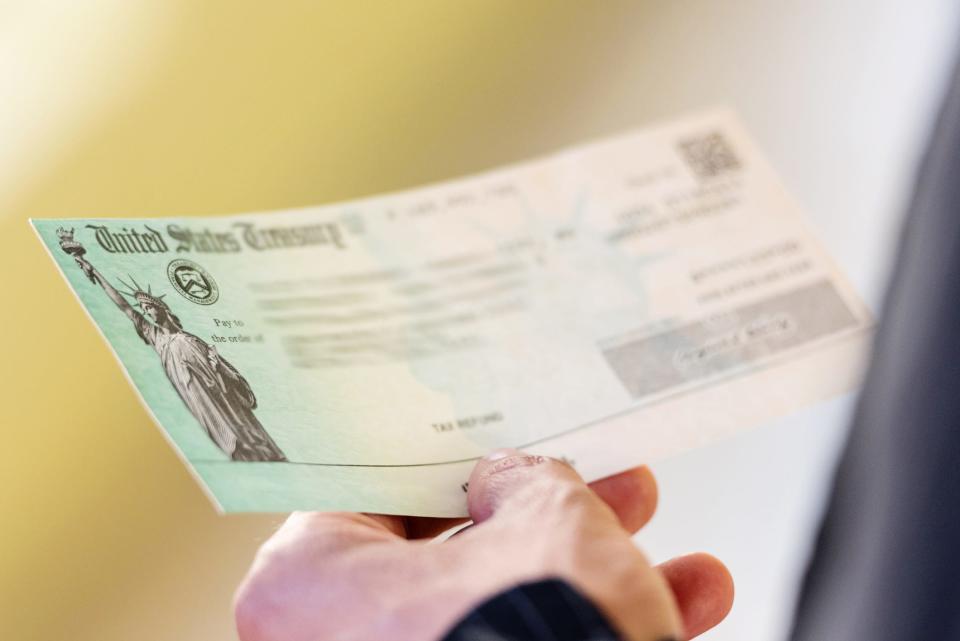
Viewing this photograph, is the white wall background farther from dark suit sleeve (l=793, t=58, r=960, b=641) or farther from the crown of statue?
the crown of statue


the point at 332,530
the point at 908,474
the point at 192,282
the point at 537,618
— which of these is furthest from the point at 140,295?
the point at 908,474

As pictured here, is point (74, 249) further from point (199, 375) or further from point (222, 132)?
point (222, 132)

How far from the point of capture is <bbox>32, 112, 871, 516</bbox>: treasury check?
19.7 inches

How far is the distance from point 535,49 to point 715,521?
55cm

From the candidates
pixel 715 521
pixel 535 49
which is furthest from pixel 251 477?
pixel 535 49

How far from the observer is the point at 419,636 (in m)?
0.37

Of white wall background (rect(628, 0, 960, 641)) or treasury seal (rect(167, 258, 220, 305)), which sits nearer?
treasury seal (rect(167, 258, 220, 305))

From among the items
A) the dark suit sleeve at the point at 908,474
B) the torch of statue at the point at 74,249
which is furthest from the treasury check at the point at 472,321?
the dark suit sleeve at the point at 908,474

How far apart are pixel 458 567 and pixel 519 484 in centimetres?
7

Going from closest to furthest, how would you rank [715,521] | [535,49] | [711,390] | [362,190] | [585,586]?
[585,586] → [711,390] → [715,521] → [362,190] → [535,49]

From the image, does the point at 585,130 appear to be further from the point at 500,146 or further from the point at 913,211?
the point at 913,211

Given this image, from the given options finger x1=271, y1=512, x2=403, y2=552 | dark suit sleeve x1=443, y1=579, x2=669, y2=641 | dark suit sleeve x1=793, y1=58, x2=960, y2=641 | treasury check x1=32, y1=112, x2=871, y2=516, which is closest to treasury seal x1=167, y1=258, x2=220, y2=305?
treasury check x1=32, y1=112, x2=871, y2=516

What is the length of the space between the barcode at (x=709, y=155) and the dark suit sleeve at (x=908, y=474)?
0.23 metres

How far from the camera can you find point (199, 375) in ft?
1.64
